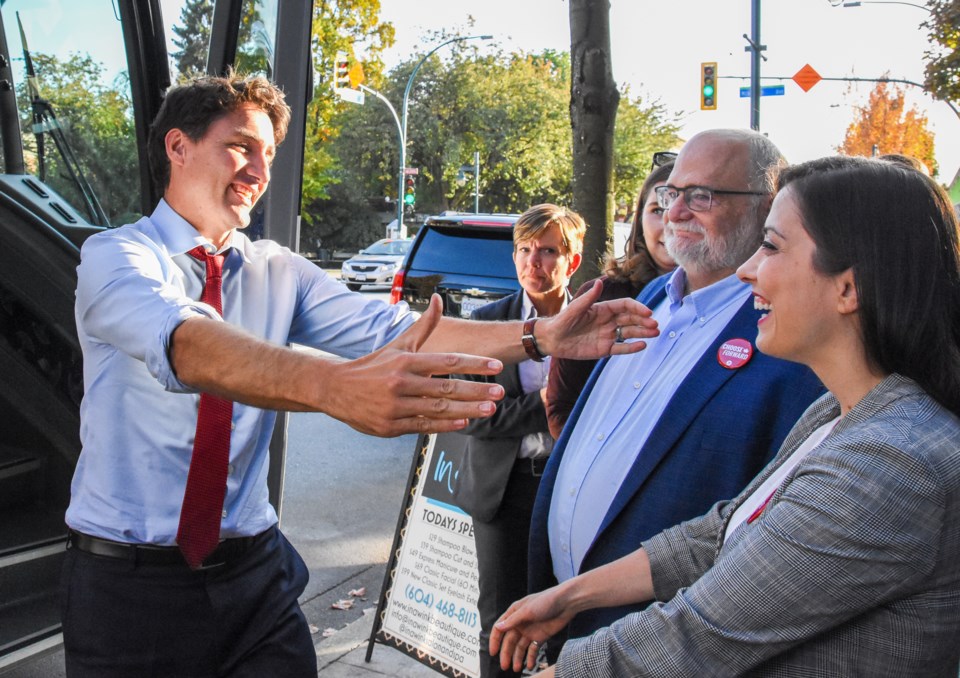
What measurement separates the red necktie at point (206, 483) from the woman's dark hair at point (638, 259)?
1806 mm

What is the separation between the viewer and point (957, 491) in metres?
1.40

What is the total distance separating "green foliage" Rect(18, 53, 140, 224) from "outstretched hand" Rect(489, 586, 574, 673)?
2.45 metres

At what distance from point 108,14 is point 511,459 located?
223 centimetres

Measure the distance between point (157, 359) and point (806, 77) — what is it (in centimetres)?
2326

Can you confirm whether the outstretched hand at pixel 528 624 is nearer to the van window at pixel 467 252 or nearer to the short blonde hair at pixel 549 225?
the short blonde hair at pixel 549 225

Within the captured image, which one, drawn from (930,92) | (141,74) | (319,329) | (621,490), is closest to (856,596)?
(621,490)

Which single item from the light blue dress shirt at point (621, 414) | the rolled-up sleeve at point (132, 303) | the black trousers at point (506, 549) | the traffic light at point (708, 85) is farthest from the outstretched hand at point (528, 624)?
the traffic light at point (708, 85)

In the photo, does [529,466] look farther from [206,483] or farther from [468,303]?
[468,303]

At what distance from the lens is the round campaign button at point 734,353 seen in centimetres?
214

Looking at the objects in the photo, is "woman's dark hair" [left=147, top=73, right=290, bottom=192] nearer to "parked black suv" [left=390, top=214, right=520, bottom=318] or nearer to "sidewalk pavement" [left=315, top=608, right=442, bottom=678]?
"sidewalk pavement" [left=315, top=608, right=442, bottom=678]

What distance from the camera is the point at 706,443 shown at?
7.02 ft

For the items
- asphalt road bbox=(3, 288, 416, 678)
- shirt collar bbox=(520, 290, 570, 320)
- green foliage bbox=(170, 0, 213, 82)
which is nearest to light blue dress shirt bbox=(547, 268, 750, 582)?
shirt collar bbox=(520, 290, 570, 320)

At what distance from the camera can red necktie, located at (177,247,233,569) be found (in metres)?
2.09

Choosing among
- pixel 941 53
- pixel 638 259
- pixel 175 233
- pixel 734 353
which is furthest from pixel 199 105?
pixel 941 53
